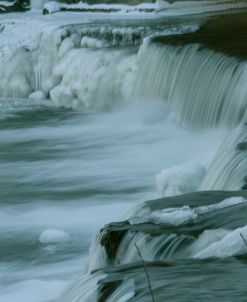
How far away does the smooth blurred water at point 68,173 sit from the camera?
730 centimetres

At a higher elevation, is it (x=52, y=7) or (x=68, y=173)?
(x=52, y=7)

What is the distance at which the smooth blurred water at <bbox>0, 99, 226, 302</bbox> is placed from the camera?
7305mm

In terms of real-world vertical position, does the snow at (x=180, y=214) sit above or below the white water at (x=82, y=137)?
above

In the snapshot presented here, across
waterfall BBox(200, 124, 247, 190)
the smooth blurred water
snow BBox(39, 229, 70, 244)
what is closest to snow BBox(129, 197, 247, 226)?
waterfall BBox(200, 124, 247, 190)

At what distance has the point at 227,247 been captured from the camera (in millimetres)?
4652

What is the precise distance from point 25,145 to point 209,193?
6337 mm

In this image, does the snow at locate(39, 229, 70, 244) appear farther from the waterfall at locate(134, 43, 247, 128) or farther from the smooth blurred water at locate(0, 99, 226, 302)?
the waterfall at locate(134, 43, 247, 128)

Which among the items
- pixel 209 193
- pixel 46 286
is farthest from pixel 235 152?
pixel 46 286

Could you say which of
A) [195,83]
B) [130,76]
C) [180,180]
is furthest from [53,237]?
[130,76]

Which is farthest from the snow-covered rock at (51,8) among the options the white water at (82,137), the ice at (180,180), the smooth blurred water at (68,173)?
the ice at (180,180)

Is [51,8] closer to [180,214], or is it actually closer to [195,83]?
[195,83]

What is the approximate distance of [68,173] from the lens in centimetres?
1031

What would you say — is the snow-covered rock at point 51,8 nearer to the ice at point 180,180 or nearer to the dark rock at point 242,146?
the ice at point 180,180

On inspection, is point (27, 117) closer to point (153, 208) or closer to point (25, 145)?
point (25, 145)
